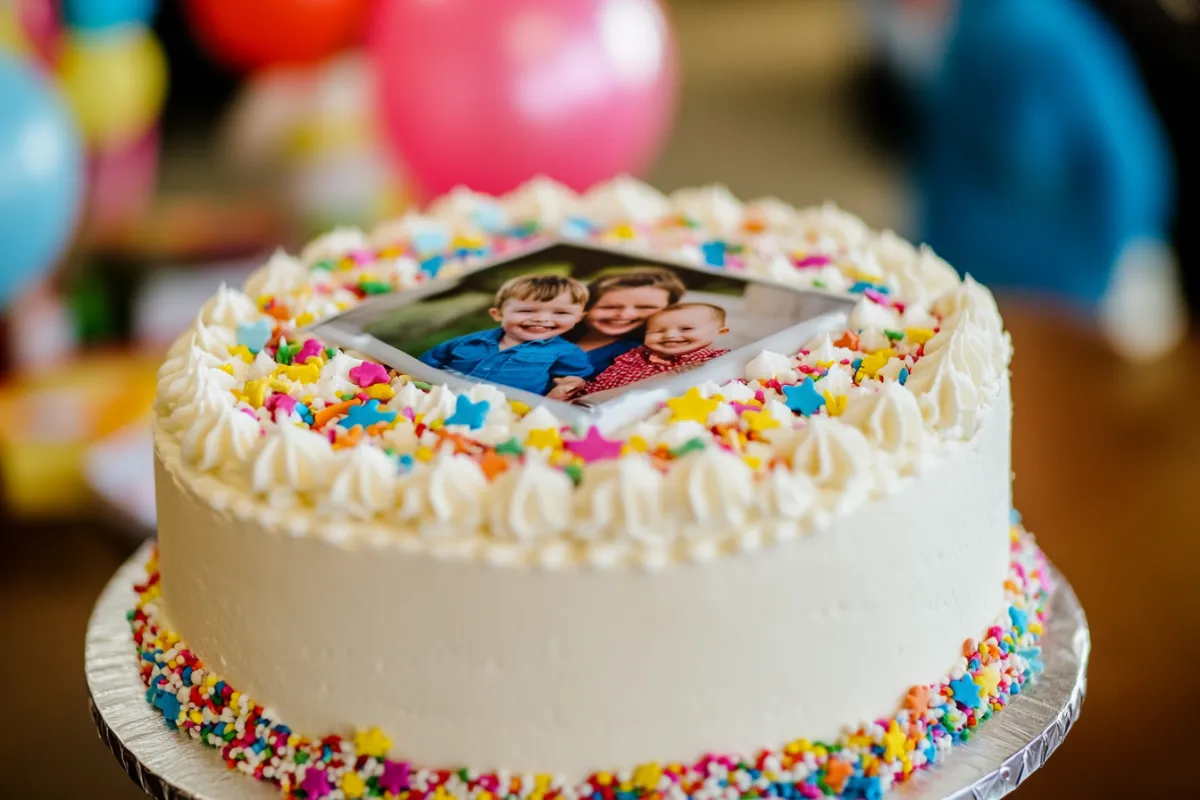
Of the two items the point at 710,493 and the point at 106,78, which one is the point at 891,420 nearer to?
the point at 710,493

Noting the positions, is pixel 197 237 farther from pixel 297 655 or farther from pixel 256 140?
pixel 297 655

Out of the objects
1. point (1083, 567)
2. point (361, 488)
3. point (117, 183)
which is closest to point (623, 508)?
point (361, 488)

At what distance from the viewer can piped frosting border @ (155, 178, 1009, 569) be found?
1.24m

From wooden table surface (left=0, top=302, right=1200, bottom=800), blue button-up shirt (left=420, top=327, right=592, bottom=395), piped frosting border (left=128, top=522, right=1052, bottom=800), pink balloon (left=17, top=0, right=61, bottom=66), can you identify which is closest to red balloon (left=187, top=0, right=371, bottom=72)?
pink balloon (left=17, top=0, right=61, bottom=66)

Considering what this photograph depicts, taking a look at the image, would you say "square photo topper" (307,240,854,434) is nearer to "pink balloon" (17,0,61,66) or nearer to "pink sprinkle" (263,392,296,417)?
"pink sprinkle" (263,392,296,417)

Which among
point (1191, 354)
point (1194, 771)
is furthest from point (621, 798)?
point (1191, 354)

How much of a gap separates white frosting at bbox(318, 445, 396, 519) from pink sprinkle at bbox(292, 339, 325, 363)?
0.99ft

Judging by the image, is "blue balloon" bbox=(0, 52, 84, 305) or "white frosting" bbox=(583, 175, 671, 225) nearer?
"white frosting" bbox=(583, 175, 671, 225)

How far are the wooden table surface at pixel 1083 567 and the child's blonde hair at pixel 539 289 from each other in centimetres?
101

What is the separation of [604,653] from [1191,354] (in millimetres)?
2174

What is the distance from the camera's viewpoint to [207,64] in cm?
634

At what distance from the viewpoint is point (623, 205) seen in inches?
81.9

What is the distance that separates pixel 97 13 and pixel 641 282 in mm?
2616

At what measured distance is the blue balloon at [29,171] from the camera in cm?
262
